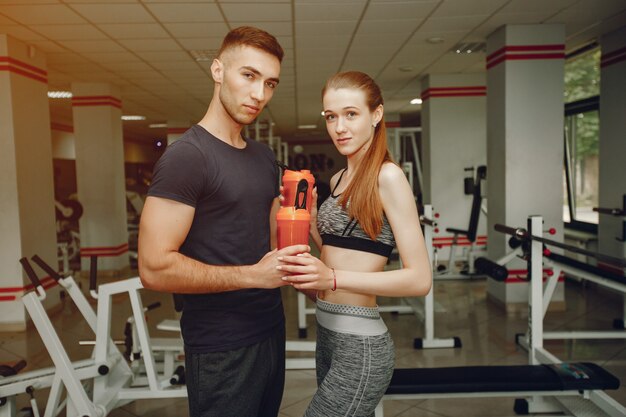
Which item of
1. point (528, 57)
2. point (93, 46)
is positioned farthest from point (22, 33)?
point (528, 57)

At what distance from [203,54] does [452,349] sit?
14.4ft

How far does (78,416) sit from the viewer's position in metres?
2.67

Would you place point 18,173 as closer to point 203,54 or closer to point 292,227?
point 203,54

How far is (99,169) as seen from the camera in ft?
25.7

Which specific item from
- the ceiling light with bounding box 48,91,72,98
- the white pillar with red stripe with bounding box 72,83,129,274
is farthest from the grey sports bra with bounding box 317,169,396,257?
the ceiling light with bounding box 48,91,72,98

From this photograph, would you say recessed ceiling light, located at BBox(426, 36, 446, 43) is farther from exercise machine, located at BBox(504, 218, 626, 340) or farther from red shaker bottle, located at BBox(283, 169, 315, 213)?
red shaker bottle, located at BBox(283, 169, 315, 213)

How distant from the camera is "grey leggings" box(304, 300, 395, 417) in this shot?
4.51 ft

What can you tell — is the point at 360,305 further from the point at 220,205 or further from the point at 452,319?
the point at 452,319

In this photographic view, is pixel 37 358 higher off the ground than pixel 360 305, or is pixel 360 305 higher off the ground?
pixel 360 305

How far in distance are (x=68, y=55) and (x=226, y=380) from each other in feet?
19.0

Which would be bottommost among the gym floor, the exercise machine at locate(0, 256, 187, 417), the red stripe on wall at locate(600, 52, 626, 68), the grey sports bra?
the gym floor

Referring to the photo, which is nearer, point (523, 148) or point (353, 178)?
point (353, 178)

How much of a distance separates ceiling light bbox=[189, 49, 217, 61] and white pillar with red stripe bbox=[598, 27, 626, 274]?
186 inches

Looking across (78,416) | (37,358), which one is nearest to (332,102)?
(78,416)
